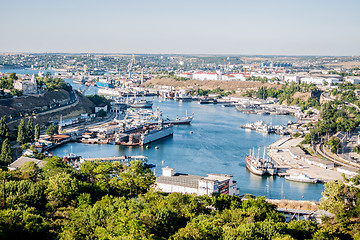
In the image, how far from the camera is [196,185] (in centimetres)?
801

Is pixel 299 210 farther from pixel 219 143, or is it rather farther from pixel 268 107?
pixel 268 107

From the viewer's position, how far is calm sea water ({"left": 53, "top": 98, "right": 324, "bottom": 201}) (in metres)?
10.0

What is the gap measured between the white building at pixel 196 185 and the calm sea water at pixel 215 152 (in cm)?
130

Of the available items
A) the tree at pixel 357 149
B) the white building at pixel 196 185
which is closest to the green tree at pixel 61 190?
the white building at pixel 196 185

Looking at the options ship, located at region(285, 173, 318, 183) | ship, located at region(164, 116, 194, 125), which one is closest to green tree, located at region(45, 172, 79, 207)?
ship, located at region(285, 173, 318, 183)

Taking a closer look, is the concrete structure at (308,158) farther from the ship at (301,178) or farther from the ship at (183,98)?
the ship at (183,98)

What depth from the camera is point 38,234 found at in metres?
4.86

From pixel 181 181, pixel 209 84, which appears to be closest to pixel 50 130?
pixel 181 181

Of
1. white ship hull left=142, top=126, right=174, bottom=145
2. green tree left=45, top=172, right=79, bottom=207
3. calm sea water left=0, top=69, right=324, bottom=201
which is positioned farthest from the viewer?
white ship hull left=142, top=126, right=174, bottom=145

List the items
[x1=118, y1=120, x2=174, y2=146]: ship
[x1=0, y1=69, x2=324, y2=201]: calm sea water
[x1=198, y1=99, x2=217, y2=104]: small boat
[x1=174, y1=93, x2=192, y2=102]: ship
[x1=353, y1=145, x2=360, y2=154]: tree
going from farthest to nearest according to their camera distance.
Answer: [x1=174, y1=93, x2=192, y2=102]: ship
[x1=198, y1=99, x2=217, y2=104]: small boat
[x1=118, y1=120, x2=174, y2=146]: ship
[x1=353, y1=145, x2=360, y2=154]: tree
[x1=0, y1=69, x2=324, y2=201]: calm sea water

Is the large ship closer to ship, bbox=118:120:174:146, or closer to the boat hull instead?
the boat hull

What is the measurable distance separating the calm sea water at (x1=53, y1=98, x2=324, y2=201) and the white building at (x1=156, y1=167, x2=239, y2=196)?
1.30 meters

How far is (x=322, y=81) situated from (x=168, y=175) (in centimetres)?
2906

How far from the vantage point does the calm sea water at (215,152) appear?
32.8 ft
